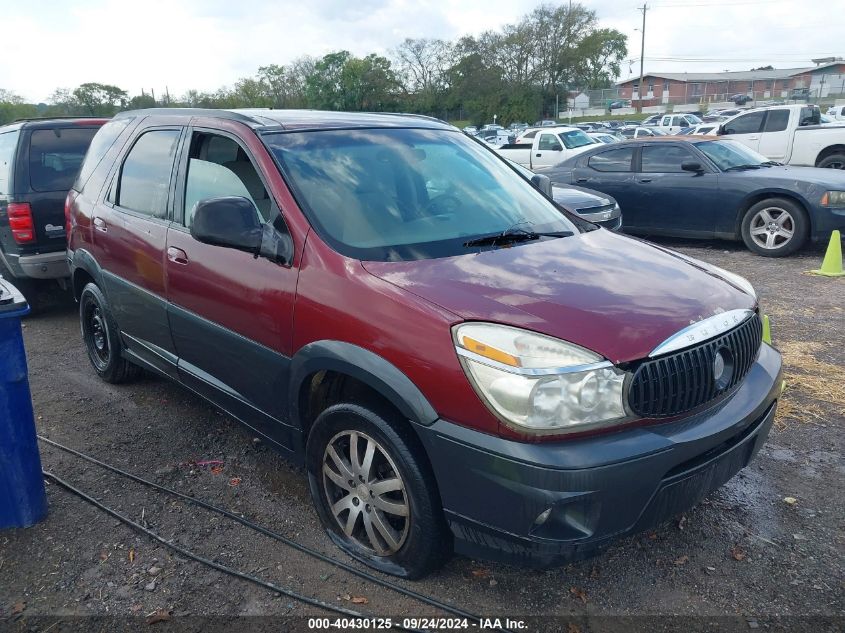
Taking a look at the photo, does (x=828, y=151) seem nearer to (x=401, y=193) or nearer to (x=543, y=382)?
Result: (x=401, y=193)

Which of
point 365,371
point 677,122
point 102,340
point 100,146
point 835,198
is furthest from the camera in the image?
point 677,122

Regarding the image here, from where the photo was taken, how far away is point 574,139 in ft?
55.6

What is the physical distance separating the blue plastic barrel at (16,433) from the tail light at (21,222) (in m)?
3.62

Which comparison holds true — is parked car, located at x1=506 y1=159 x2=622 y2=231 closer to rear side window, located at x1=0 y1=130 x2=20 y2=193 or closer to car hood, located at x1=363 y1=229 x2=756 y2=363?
car hood, located at x1=363 y1=229 x2=756 y2=363

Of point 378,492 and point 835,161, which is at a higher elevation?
point 835,161

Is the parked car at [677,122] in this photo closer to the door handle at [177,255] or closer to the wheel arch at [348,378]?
the door handle at [177,255]

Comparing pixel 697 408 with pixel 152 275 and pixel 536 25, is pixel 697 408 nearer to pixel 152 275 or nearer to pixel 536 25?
pixel 152 275

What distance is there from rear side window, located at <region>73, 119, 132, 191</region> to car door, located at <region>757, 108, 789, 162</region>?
12784 mm

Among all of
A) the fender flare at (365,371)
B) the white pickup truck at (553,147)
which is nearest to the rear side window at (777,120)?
the white pickup truck at (553,147)

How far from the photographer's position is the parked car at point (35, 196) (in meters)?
6.32

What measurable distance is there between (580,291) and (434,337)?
631 millimetres

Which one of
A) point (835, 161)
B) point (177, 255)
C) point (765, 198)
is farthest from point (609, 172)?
point (177, 255)

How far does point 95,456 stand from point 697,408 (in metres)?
3.29

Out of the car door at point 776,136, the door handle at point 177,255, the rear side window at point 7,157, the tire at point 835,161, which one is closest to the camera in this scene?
the door handle at point 177,255
